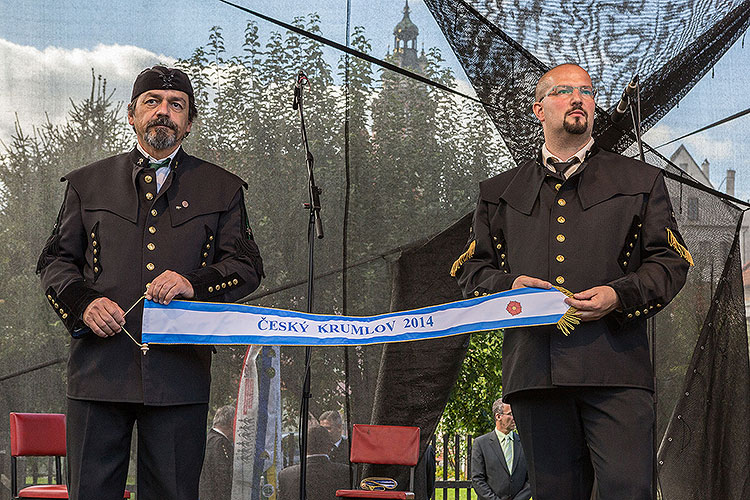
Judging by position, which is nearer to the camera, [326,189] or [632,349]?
[632,349]

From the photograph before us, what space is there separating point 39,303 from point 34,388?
1.34ft

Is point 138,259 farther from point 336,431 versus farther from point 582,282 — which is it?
point 336,431

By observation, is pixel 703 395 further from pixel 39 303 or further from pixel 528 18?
pixel 39 303

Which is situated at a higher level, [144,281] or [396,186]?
[396,186]

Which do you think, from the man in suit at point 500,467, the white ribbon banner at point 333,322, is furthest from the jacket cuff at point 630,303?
the man in suit at point 500,467

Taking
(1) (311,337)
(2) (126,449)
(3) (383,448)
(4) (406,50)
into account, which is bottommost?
(3) (383,448)

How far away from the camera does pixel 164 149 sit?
261 cm

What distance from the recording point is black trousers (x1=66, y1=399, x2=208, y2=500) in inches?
94.3

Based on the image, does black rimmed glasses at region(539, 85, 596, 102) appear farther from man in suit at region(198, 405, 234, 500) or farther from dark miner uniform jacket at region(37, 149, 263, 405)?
man in suit at region(198, 405, 234, 500)

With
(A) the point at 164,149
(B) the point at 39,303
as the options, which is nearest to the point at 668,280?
(A) the point at 164,149

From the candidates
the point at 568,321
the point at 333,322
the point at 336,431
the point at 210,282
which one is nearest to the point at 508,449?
the point at 336,431

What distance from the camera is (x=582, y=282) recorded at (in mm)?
2443

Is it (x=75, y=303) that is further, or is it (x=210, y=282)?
(x=210, y=282)

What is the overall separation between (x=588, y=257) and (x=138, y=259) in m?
1.19
